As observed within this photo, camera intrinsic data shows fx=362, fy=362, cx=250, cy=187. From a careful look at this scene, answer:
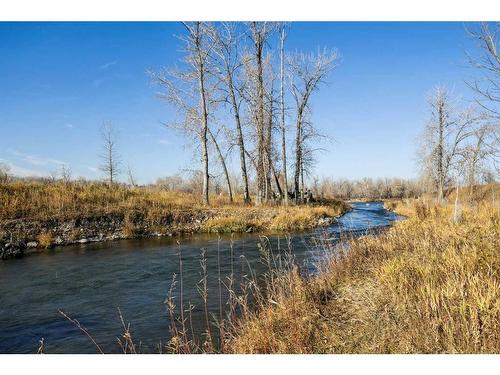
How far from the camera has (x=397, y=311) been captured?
4.23 meters

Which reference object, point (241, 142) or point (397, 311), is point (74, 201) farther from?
point (397, 311)

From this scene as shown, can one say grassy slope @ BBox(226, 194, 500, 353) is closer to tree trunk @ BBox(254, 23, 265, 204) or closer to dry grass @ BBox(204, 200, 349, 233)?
dry grass @ BBox(204, 200, 349, 233)

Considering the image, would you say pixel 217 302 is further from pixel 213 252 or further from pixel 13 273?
pixel 13 273

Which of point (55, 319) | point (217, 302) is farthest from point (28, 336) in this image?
point (217, 302)

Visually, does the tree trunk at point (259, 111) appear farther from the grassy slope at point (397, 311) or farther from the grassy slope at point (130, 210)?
the grassy slope at point (397, 311)

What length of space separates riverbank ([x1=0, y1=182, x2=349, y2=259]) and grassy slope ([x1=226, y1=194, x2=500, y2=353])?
1160 cm

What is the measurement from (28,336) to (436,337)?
5.70 m

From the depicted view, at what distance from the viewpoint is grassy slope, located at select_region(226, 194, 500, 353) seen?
135 inches

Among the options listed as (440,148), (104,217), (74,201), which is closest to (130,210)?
(104,217)

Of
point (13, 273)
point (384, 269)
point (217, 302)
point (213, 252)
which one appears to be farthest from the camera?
point (213, 252)

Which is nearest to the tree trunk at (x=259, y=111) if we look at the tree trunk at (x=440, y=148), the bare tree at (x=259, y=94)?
the bare tree at (x=259, y=94)

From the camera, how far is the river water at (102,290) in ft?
18.0
